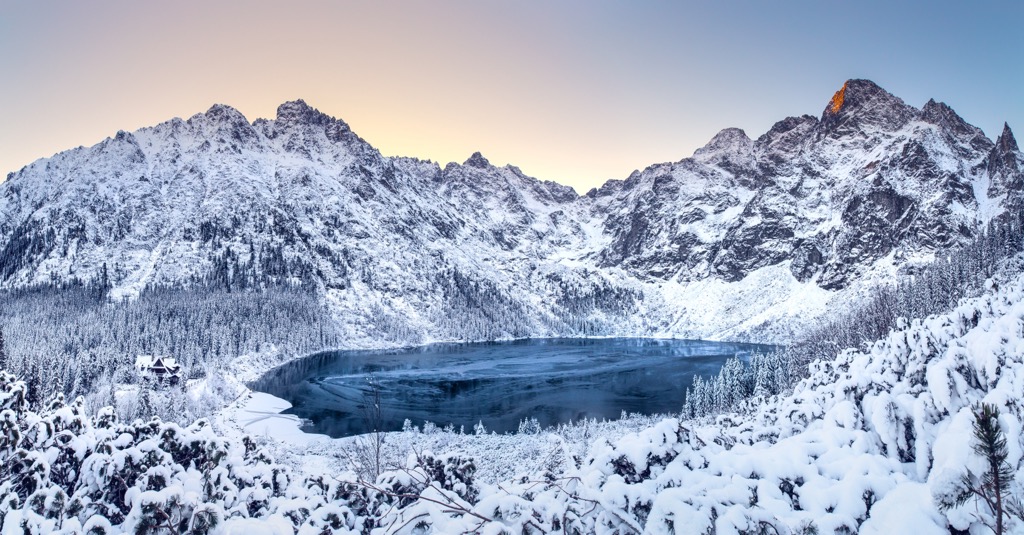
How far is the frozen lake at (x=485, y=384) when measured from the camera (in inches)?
2707

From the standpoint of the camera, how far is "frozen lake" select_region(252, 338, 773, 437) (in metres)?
68.8

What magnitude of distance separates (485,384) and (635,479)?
91488 mm

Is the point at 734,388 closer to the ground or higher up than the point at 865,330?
closer to the ground

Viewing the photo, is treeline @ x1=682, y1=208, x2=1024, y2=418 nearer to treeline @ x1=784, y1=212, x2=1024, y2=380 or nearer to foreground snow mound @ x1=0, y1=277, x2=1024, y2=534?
treeline @ x1=784, y1=212, x2=1024, y2=380

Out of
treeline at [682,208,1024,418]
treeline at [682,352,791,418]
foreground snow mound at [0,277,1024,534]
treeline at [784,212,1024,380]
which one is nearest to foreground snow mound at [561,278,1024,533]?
foreground snow mound at [0,277,1024,534]

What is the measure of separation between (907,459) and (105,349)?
121 m

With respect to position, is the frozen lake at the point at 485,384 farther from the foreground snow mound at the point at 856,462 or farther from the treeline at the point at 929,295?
the foreground snow mound at the point at 856,462

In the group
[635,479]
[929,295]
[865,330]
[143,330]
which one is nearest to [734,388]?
[865,330]

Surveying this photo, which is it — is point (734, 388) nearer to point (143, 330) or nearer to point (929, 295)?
point (929, 295)

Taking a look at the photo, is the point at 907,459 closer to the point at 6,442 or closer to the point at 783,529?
the point at 783,529

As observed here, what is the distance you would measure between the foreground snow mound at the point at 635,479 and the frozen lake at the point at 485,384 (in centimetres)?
5096

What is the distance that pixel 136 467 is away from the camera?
6.53 metres

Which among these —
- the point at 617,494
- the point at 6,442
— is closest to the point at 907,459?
the point at 617,494

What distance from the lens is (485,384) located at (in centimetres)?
9438
